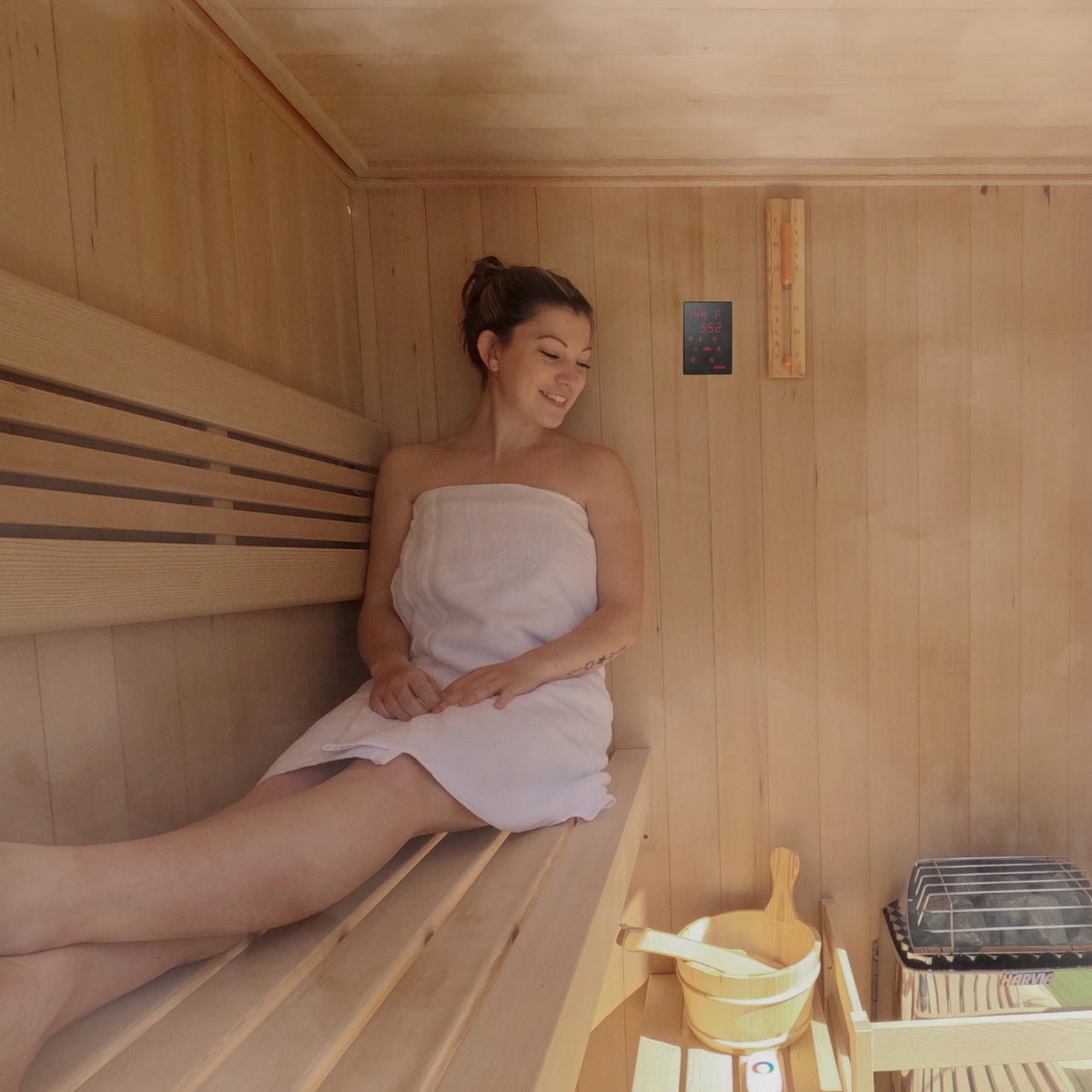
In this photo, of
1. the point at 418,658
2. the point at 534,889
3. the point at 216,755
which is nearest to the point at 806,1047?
the point at 534,889

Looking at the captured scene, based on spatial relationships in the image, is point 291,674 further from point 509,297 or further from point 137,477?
point 509,297

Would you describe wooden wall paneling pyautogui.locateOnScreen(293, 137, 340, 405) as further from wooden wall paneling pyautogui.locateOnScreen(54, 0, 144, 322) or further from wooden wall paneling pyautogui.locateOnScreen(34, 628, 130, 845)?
wooden wall paneling pyautogui.locateOnScreen(34, 628, 130, 845)

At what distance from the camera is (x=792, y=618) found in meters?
1.60

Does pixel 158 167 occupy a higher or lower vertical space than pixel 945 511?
higher

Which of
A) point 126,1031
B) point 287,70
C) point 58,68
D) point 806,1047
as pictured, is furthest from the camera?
point 806,1047

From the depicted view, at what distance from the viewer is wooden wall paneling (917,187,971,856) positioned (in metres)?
1.55

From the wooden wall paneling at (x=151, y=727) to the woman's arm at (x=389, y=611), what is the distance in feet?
0.92

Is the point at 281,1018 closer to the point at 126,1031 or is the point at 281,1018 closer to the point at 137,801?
the point at 126,1031

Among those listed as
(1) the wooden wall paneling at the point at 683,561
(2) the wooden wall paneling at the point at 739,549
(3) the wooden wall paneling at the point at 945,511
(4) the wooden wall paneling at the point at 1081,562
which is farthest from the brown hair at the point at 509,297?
(4) the wooden wall paneling at the point at 1081,562

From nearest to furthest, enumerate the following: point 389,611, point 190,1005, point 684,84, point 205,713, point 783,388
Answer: point 190,1005 → point 205,713 → point 684,84 → point 389,611 → point 783,388

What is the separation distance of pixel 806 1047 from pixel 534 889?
866 millimetres

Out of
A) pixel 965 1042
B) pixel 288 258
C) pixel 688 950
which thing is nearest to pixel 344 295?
pixel 288 258

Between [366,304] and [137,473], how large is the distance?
0.78 meters

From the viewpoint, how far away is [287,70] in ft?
3.83
